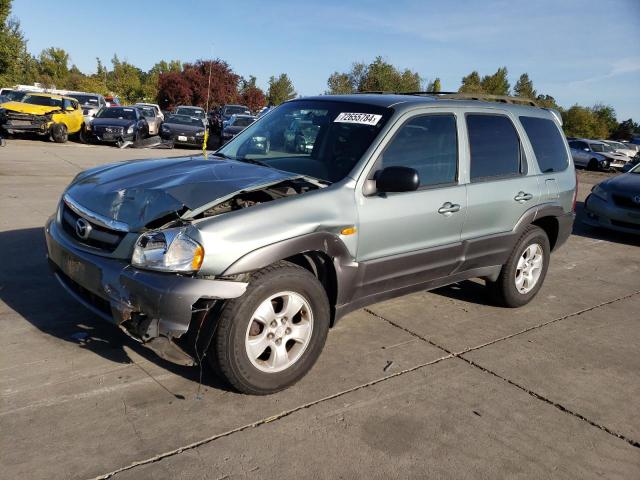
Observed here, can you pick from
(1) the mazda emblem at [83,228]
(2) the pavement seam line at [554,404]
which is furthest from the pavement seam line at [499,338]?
(1) the mazda emblem at [83,228]

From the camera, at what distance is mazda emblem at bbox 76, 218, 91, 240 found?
330cm

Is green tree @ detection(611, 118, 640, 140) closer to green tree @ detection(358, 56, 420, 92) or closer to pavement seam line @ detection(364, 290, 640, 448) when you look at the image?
green tree @ detection(358, 56, 420, 92)

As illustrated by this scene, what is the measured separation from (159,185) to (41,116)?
16.9m

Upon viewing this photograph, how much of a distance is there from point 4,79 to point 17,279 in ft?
118

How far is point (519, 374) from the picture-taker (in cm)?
382

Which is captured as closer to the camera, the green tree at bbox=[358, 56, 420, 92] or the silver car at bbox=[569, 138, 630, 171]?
the silver car at bbox=[569, 138, 630, 171]

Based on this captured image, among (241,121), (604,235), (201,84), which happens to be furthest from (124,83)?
(604,235)

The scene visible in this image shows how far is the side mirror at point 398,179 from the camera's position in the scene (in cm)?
354

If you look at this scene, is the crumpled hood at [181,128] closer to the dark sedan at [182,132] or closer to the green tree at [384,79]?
the dark sedan at [182,132]

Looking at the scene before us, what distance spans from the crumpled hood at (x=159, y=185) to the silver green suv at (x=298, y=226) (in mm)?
14

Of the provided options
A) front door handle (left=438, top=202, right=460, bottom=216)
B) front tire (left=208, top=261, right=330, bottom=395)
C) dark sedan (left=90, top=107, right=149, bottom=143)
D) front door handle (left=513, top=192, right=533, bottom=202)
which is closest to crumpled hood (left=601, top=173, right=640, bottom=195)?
front door handle (left=513, top=192, right=533, bottom=202)

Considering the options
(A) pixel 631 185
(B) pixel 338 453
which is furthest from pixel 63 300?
(A) pixel 631 185

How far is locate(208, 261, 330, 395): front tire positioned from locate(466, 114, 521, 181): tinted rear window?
6.29 feet

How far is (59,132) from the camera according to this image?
722 inches
